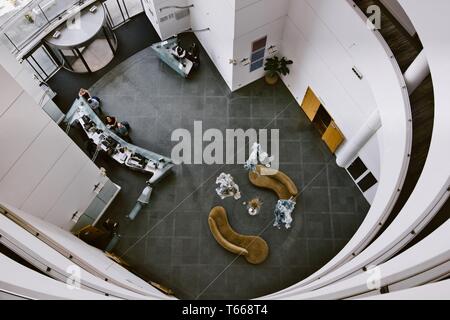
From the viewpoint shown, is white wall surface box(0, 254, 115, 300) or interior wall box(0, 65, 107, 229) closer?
white wall surface box(0, 254, 115, 300)

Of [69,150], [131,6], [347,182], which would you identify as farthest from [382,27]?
[131,6]

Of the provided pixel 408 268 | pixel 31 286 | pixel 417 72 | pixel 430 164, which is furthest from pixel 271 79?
pixel 31 286

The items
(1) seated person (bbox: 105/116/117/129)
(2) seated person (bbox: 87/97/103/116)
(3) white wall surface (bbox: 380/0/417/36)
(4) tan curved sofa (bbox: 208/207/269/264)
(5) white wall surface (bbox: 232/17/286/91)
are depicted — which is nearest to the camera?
(3) white wall surface (bbox: 380/0/417/36)

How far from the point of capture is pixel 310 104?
11695mm

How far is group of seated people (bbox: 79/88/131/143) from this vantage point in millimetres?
11677

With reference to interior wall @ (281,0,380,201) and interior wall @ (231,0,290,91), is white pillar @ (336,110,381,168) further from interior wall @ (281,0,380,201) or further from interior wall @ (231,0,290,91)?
interior wall @ (231,0,290,91)

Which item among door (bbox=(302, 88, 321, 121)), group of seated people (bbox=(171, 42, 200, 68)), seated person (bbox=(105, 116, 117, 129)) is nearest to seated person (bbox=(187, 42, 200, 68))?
group of seated people (bbox=(171, 42, 200, 68))

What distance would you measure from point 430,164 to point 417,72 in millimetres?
2700

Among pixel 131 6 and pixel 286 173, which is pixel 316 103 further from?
pixel 131 6

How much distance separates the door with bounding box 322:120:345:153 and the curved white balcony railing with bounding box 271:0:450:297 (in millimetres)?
4908

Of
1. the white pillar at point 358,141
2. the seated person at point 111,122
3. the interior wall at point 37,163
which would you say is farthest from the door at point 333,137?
the interior wall at point 37,163

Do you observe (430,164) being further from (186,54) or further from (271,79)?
(186,54)

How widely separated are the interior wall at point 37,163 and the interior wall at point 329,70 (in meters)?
6.14

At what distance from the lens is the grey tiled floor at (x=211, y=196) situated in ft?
34.9
